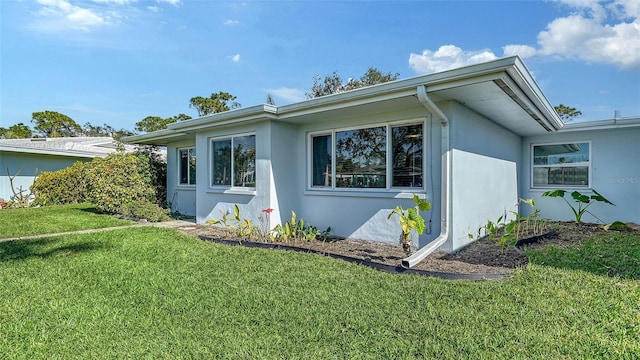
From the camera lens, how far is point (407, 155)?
651 cm

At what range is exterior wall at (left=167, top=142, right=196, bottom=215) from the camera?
11.7 meters

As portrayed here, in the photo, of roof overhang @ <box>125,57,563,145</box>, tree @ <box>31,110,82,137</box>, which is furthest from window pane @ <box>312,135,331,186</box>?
tree @ <box>31,110,82,137</box>

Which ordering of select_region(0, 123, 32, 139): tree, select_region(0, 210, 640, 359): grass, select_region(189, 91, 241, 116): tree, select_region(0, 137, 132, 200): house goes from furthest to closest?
select_region(0, 123, 32, 139): tree < select_region(189, 91, 241, 116): tree < select_region(0, 137, 132, 200): house < select_region(0, 210, 640, 359): grass

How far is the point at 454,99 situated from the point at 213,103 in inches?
1110

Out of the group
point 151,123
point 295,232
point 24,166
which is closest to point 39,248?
point 295,232

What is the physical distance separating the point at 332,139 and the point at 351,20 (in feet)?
19.1

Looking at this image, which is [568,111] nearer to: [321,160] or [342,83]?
[342,83]

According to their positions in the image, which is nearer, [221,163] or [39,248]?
[39,248]

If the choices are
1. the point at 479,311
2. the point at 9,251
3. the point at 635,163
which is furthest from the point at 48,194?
the point at 635,163

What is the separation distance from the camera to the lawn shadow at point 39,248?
560cm

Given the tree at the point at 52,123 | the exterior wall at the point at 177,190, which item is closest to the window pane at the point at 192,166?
the exterior wall at the point at 177,190

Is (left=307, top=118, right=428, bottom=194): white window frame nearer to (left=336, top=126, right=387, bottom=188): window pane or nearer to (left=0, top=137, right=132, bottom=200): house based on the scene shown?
(left=336, top=126, right=387, bottom=188): window pane

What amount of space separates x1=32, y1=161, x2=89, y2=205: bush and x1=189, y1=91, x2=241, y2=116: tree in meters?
17.5

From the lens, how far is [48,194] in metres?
13.8
